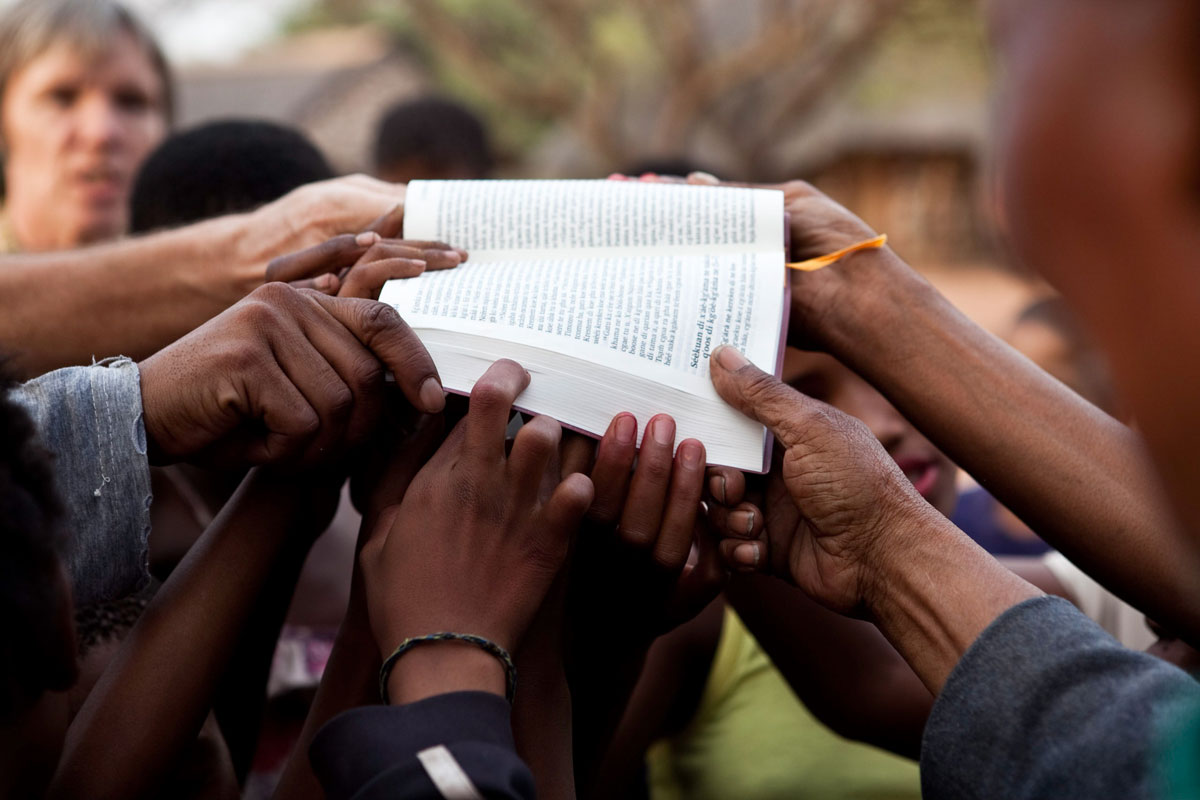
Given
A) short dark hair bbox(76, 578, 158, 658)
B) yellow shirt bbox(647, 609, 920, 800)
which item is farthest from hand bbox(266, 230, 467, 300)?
yellow shirt bbox(647, 609, 920, 800)

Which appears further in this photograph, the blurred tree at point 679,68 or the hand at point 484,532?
the blurred tree at point 679,68

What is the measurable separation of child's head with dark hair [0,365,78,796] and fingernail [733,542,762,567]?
756 mm

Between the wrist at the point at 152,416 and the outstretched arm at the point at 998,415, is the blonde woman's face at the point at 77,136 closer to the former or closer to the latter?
the wrist at the point at 152,416

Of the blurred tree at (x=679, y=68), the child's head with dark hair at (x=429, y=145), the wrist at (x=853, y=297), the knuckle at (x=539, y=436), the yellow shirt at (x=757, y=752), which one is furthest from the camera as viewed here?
the blurred tree at (x=679, y=68)

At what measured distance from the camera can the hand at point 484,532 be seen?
1069 mm

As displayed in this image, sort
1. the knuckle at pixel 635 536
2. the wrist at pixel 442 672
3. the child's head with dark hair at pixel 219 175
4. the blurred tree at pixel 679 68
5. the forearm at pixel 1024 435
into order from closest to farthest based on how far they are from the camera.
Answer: the wrist at pixel 442 672, the knuckle at pixel 635 536, the forearm at pixel 1024 435, the child's head with dark hair at pixel 219 175, the blurred tree at pixel 679 68

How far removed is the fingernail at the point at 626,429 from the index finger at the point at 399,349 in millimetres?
207

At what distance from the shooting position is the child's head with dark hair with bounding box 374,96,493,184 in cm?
418

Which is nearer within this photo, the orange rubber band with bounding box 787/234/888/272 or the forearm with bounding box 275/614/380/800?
the forearm with bounding box 275/614/380/800

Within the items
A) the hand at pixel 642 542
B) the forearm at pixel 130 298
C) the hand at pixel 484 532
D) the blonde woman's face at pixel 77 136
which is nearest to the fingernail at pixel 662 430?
the hand at pixel 642 542

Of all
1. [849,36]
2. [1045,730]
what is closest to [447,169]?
[1045,730]

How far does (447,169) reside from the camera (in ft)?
13.6

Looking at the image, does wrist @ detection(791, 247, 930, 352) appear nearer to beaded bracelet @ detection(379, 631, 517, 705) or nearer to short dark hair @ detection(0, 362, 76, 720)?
beaded bracelet @ detection(379, 631, 517, 705)

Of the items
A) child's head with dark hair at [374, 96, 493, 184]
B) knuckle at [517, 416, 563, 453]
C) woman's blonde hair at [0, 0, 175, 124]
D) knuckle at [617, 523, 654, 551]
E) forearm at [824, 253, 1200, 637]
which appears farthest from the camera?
child's head with dark hair at [374, 96, 493, 184]
